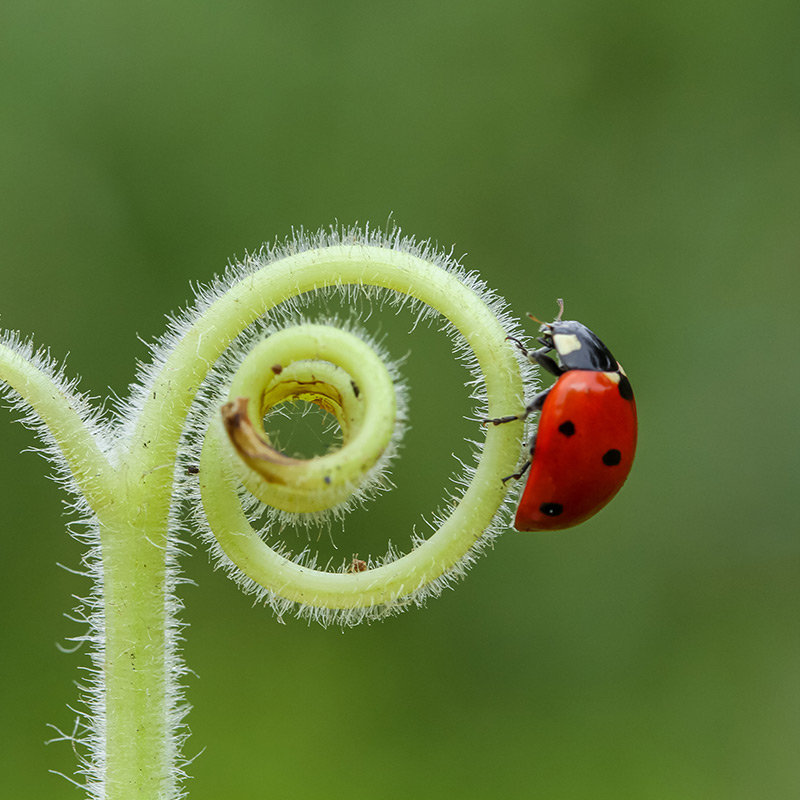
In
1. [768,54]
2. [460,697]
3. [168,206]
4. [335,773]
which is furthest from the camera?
[768,54]

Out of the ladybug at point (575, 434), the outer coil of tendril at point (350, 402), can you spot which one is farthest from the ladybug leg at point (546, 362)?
the outer coil of tendril at point (350, 402)

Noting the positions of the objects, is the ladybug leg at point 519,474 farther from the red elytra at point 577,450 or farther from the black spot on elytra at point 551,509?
the black spot on elytra at point 551,509

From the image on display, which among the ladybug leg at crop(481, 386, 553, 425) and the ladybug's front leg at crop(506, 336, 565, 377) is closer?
the ladybug leg at crop(481, 386, 553, 425)

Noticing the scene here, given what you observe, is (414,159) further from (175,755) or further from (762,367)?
(175,755)

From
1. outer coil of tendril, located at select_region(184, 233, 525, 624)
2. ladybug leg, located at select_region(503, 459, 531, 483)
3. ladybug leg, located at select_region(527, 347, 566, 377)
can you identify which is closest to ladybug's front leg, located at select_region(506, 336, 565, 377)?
ladybug leg, located at select_region(527, 347, 566, 377)

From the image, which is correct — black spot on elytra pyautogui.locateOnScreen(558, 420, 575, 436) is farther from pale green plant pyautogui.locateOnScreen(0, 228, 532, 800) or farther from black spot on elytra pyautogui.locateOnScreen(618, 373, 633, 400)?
pale green plant pyautogui.locateOnScreen(0, 228, 532, 800)

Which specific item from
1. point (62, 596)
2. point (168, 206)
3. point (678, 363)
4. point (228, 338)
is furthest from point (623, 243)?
point (228, 338)
